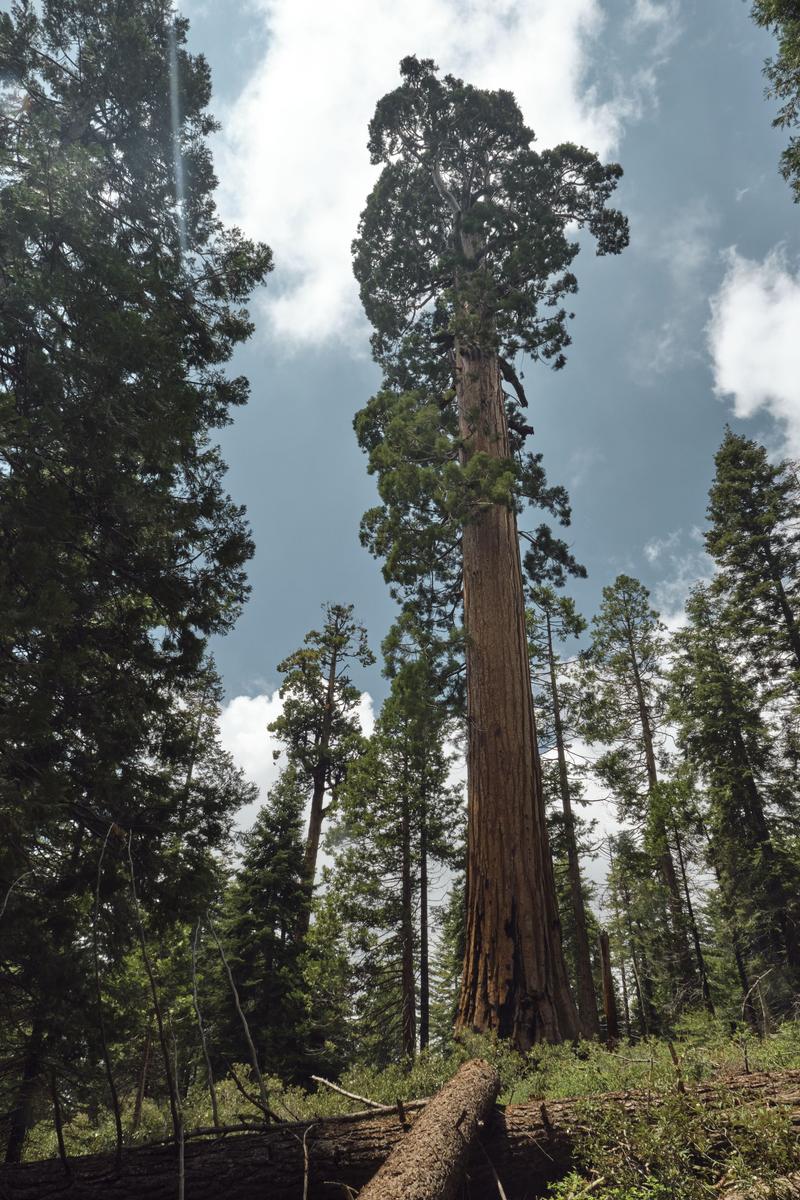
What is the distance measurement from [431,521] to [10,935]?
6116 mm

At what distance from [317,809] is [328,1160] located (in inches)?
612

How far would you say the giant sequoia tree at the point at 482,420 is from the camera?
5.41 m

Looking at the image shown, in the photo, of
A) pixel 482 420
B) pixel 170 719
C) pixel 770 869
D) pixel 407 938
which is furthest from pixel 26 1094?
pixel 770 869

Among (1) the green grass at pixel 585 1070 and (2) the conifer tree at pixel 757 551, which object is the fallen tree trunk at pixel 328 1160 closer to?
(1) the green grass at pixel 585 1070

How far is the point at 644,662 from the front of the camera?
20.0m

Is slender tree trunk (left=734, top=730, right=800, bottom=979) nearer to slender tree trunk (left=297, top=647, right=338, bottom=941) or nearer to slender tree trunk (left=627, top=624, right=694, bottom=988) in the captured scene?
slender tree trunk (left=627, top=624, right=694, bottom=988)

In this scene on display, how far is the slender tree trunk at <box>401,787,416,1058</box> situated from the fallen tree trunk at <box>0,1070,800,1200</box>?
11946 mm

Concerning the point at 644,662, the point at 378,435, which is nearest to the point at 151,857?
the point at 378,435

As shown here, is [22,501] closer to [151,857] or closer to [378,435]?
[151,857]

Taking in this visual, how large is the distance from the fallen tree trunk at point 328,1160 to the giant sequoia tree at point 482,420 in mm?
2422

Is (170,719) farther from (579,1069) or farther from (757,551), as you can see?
(757,551)

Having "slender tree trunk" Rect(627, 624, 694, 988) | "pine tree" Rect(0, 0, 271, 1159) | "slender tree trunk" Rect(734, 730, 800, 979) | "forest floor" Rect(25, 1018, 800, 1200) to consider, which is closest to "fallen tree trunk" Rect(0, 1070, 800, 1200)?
"forest floor" Rect(25, 1018, 800, 1200)

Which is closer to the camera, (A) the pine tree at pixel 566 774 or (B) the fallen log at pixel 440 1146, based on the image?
(B) the fallen log at pixel 440 1146

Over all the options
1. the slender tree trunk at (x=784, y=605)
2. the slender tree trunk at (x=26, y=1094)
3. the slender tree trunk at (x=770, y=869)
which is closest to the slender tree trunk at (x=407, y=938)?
the slender tree trunk at (x=770, y=869)
